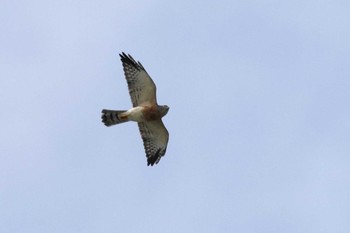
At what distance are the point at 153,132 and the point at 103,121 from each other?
72.8 inches

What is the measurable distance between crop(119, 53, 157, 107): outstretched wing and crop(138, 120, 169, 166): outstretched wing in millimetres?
956

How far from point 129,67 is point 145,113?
1.63 meters

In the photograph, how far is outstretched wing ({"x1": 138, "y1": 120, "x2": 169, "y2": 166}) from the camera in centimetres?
4142

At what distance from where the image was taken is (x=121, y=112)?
40750mm

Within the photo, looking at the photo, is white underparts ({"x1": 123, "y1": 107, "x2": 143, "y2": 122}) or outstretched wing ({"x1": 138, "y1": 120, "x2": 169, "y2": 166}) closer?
white underparts ({"x1": 123, "y1": 107, "x2": 143, "y2": 122})

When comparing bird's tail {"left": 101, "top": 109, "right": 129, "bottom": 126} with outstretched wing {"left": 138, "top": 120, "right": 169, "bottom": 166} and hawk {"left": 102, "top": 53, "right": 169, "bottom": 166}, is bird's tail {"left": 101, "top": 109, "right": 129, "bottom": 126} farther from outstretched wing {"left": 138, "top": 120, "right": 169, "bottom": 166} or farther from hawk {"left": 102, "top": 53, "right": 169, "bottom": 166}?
outstretched wing {"left": 138, "top": 120, "right": 169, "bottom": 166}

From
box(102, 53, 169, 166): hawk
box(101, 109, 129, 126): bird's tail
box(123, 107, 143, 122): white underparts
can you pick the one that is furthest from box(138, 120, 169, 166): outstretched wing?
box(101, 109, 129, 126): bird's tail

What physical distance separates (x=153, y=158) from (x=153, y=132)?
2.97 ft

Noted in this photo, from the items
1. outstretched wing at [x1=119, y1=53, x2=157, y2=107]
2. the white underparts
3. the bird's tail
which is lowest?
the bird's tail

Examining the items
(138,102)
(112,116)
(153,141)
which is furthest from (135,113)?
(153,141)

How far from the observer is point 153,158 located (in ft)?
137

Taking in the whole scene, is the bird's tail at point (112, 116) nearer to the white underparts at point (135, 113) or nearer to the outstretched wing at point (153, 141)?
the white underparts at point (135, 113)

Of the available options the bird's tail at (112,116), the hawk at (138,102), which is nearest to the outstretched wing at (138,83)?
the hawk at (138,102)

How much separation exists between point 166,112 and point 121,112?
1.51 meters
